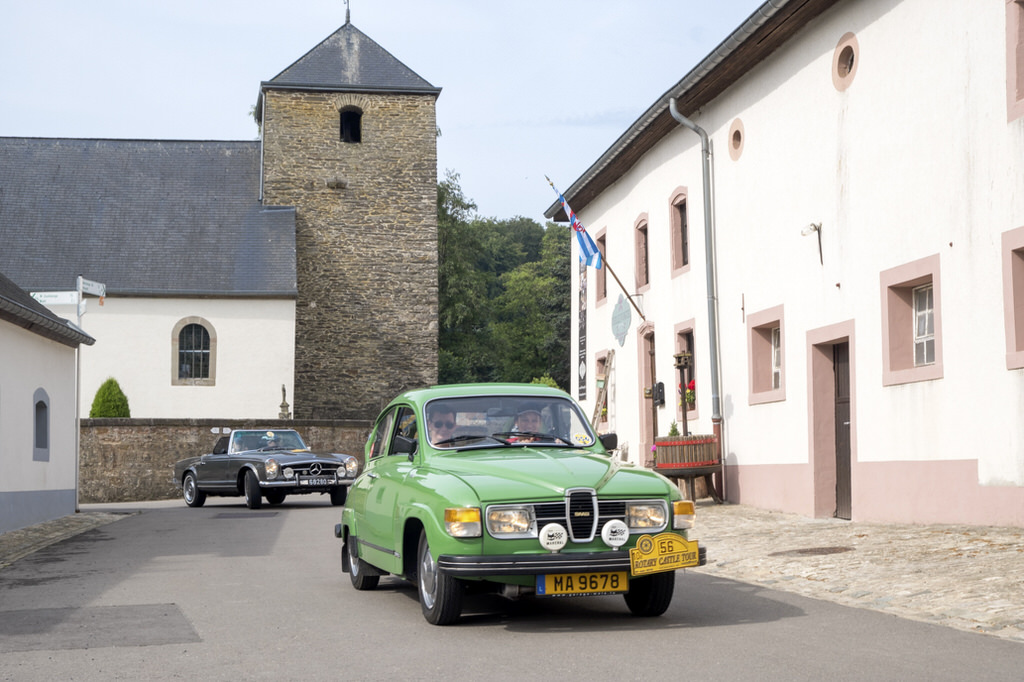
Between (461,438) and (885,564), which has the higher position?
(461,438)

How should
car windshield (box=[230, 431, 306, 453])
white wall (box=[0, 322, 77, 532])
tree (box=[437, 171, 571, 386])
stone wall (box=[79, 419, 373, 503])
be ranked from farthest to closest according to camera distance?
tree (box=[437, 171, 571, 386]) → stone wall (box=[79, 419, 373, 503]) → car windshield (box=[230, 431, 306, 453]) → white wall (box=[0, 322, 77, 532])

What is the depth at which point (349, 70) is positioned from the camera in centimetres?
4631

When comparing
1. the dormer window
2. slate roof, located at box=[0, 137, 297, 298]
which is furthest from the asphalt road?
the dormer window

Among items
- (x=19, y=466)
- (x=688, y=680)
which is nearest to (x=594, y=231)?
(x=19, y=466)

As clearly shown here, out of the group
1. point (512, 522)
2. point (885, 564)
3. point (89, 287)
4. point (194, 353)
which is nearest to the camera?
point (512, 522)

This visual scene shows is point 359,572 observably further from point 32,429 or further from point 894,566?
point 32,429

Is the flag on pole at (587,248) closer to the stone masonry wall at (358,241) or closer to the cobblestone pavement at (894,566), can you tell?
the cobblestone pavement at (894,566)

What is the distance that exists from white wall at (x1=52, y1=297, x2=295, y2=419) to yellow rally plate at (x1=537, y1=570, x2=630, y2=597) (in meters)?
33.8

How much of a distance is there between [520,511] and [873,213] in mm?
9178

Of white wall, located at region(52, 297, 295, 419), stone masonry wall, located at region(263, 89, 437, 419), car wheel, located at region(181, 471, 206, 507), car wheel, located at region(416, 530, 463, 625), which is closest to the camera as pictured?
car wheel, located at region(416, 530, 463, 625)

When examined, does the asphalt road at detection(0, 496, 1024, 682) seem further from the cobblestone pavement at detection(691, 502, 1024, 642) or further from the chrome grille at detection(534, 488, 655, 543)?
the chrome grille at detection(534, 488, 655, 543)

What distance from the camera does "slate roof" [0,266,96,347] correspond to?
18.3 metres

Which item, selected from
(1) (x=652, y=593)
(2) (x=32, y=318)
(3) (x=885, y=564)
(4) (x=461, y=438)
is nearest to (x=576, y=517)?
(1) (x=652, y=593)

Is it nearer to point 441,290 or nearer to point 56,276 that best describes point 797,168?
point 56,276
